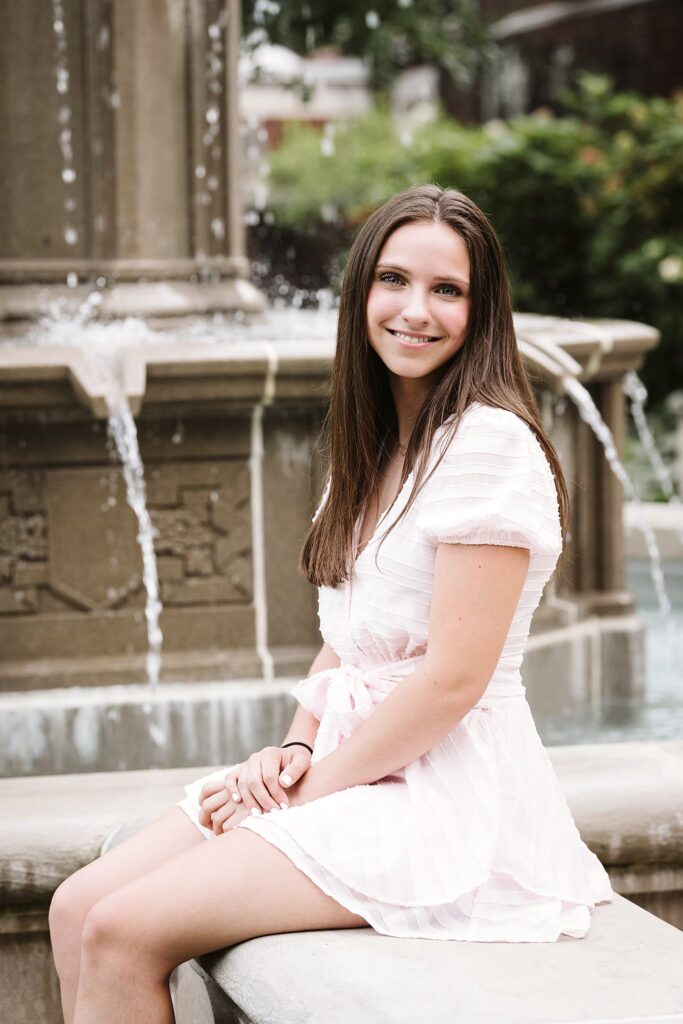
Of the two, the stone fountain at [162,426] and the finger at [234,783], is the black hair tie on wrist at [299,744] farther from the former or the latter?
the stone fountain at [162,426]

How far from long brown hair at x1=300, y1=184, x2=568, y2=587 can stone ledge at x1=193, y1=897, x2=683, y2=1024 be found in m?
0.67

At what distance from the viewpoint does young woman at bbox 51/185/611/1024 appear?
8.00 feet

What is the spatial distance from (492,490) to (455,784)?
1.60 ft

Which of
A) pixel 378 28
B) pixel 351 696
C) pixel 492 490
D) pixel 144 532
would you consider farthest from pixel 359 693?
pixel 378 28

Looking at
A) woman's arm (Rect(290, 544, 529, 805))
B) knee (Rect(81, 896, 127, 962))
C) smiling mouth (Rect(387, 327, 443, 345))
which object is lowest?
knee (Rect(81, 896, 127, 962))

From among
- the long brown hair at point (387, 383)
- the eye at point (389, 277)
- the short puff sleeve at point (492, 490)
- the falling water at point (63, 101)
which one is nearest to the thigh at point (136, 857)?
the long brown hair at point (387, 383)

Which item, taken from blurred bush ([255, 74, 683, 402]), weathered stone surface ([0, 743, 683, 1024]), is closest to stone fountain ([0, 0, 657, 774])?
weathered stone surface ([0, 743, 683, 1024])

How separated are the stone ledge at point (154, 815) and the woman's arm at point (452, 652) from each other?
2.49 ft

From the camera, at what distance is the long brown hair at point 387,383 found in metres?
2.65

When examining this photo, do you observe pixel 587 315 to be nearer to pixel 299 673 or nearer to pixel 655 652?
pixel 655 652

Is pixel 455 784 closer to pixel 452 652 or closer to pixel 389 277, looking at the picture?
pixel 452 652

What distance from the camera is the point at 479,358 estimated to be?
2662 millimetres

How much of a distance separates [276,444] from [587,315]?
32.5 feet

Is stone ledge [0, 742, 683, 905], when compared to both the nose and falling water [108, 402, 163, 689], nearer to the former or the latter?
the nose
